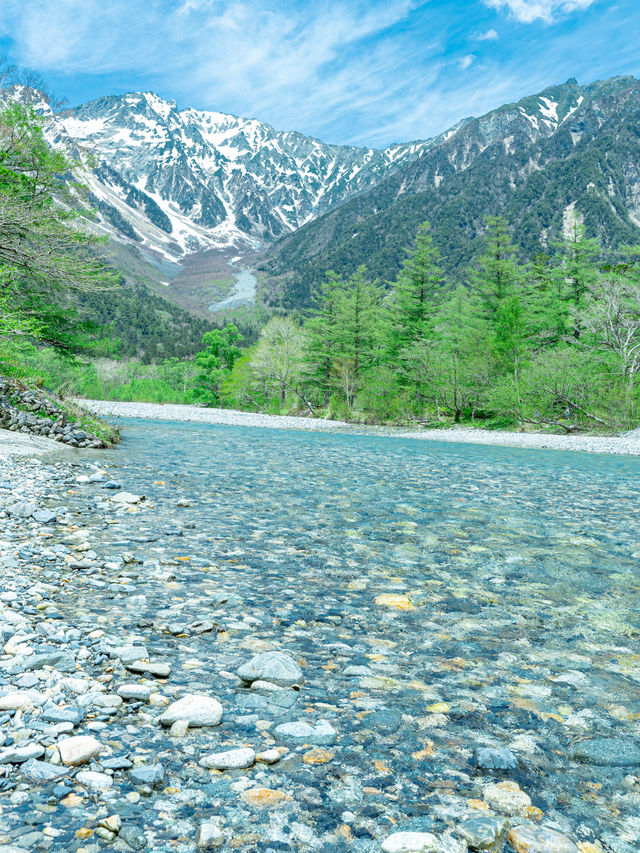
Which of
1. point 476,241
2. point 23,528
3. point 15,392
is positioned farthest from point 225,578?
point 476,241

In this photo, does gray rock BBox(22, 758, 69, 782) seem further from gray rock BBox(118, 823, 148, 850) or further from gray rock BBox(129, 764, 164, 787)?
gray rock BBox(118, 823, 148, 850)

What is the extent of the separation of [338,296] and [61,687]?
53.8m

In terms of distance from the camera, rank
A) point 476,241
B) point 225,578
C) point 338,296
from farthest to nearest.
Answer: point 476,241, point 338,296, point 225,578

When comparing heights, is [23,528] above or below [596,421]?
below

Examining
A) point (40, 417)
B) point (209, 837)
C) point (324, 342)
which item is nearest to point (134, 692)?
point (209, 837)

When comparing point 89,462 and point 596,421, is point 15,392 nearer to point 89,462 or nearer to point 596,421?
point 89,462

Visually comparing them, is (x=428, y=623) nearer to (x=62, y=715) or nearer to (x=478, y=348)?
(x=62, y=715)

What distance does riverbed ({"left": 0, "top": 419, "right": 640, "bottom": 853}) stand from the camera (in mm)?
2127

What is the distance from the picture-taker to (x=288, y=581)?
5426 mm

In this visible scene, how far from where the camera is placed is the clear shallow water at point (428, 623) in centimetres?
250

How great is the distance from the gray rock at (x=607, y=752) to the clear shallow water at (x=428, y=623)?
0.02 metres

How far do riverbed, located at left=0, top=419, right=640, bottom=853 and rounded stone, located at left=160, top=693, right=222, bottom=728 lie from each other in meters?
0.05

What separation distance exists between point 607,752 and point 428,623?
1.84m

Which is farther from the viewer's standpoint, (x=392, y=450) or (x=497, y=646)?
(x=392, y=450)
